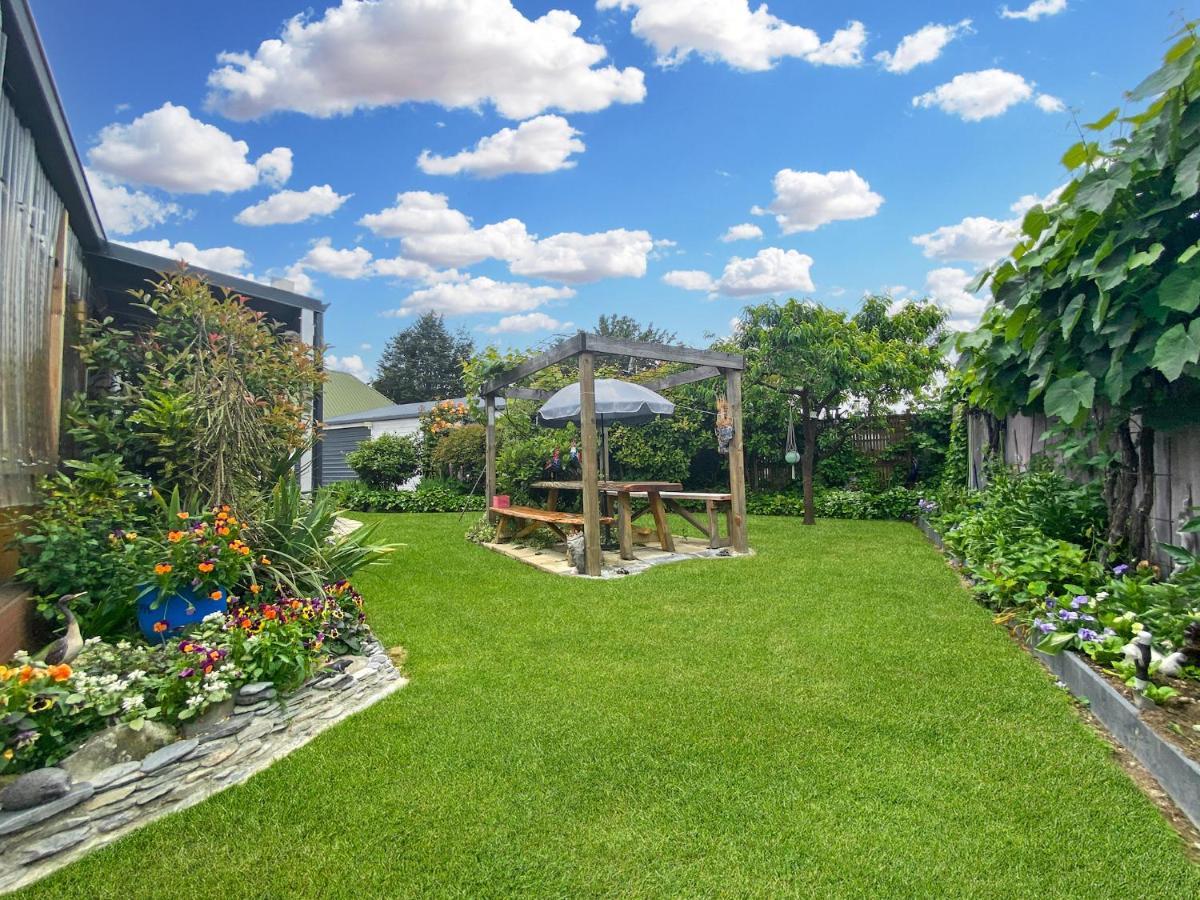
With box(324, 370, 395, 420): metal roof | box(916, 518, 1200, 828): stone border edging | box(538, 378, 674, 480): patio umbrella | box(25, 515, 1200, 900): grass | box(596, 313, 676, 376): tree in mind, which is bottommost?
box(25, 515, 1200, 900): grass

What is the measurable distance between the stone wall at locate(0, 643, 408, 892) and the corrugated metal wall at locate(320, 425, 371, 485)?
16.0 m

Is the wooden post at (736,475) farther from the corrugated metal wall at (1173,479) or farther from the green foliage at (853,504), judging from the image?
the green foliage at (853,504)

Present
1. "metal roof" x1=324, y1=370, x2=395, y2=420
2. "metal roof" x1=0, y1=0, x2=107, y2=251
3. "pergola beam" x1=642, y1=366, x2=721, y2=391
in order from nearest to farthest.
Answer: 1. "metal roof" x1=0, y1=0, x2=107, y2=251
2. "pergola beam" x1=642, y1=366, x2=721, y2=391
3. "metal roof" x1=324, y1=370, x2=395, y2=420

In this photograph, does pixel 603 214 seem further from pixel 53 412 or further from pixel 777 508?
pixel 53 412

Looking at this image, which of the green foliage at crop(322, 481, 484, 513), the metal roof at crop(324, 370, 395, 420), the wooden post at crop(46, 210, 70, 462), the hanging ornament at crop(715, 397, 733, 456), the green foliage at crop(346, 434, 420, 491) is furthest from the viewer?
the metal roof at crop(324, 370, 395, 420)

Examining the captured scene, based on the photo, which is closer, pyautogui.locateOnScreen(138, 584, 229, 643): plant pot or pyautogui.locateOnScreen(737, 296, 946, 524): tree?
pyautogui.locateOnScreen(138, 584, 229, 643): plant pot

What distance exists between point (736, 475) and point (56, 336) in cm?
564

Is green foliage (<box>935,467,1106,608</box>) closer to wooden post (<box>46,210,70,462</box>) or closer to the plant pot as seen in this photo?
the plant pot

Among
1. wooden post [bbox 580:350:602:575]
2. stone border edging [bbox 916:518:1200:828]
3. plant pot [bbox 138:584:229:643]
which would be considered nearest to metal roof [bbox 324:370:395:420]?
wooden post [bbox 580:350:602:575]

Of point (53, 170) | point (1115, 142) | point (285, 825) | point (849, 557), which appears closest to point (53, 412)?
point (53, 170)

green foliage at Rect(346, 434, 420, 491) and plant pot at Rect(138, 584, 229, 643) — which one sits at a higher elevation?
green foliage at Rect(346, 434, 420, 491)

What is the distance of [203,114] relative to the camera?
6152 millimetres

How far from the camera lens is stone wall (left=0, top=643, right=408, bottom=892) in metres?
1.85

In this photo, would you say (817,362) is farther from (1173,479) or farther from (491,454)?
(1173,479)
